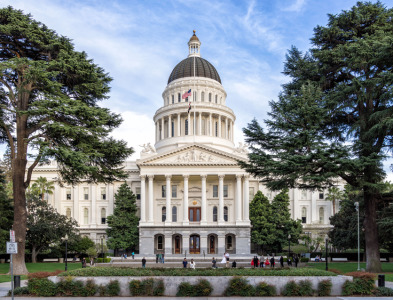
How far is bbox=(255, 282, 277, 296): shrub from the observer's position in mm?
19938

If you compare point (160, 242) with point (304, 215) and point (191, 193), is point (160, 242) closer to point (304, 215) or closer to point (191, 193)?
point (191, 193)

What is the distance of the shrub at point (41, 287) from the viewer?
20.0 m

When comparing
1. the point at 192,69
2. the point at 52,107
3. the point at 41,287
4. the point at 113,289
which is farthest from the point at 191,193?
the point at 41,287

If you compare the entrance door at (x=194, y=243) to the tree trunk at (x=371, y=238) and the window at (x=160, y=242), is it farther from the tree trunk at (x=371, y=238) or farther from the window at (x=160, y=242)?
the tree trunk at (x=371, y=238)

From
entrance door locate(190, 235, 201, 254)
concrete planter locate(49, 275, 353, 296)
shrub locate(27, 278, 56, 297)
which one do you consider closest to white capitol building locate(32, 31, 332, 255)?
entrance door locate(190, 235, 201, 254)

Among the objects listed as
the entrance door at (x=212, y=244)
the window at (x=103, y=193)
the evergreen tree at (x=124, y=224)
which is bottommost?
the entrance door at (x=212, y=244)

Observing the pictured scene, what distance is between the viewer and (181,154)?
67562mm

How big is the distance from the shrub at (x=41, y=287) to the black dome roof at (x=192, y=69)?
2728 inches

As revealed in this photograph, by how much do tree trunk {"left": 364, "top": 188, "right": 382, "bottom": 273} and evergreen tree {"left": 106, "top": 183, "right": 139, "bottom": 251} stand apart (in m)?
42.2

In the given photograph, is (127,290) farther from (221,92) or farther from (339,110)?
(221,92)

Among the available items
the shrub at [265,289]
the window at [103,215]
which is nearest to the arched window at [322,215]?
the window at [103,215]

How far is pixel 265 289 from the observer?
20000 millimetres

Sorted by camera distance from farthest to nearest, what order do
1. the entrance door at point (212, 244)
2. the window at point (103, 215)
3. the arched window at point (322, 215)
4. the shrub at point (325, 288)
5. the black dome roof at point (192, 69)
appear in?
the black dome roof at point (192, 69) < the arched window at point (322, 215) < the window at point (103, 215) < the entrance door at point (212, 244) < the shrub at point (325, 288)

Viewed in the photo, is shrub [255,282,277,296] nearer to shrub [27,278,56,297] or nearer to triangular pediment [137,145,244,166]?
shrub [27,278,56,297]
